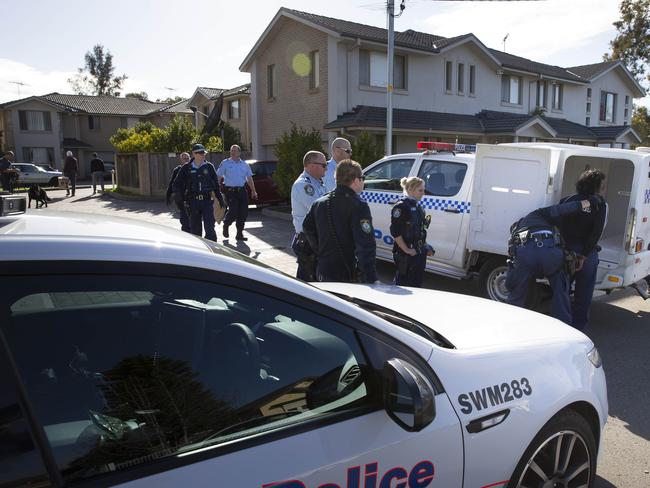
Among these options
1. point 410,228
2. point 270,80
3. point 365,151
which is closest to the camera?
point 410,228

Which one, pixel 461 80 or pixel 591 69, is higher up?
pixel 591 69

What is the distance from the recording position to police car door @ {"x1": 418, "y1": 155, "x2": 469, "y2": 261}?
7.10m

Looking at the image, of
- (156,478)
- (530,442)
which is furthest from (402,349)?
(156,478)

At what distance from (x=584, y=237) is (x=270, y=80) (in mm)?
21324

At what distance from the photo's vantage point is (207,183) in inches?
362

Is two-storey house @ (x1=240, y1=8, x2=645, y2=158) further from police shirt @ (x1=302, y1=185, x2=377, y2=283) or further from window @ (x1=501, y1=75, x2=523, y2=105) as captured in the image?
police shirt @ (x1=302, y1=185, x2=377, y2=283)

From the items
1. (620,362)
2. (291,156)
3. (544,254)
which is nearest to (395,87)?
(291,156)

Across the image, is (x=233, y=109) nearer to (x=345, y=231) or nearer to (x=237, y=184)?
(x=237, y=184)

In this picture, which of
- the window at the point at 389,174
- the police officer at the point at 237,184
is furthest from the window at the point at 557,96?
the window at the point at 389,174

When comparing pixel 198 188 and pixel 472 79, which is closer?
pixel 198 188

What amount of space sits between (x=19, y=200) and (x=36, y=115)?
1924 inches

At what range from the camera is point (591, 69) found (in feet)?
108

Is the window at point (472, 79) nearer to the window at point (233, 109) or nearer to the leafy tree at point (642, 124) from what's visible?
the window at point (233, 109)

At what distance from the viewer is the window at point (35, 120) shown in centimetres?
4341
